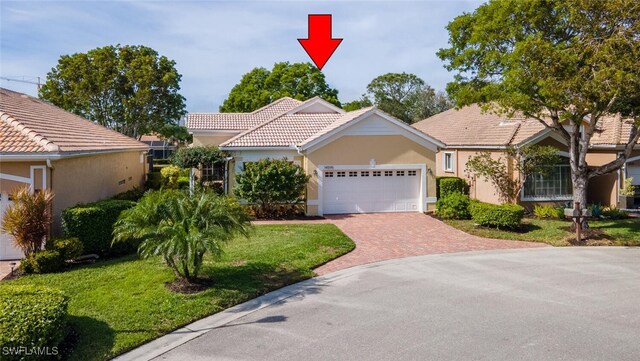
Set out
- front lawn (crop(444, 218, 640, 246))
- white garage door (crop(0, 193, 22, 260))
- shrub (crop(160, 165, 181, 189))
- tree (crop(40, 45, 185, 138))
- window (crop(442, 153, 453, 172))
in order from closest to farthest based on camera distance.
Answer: white garage door (crop(0, 193, 22, 260)) < front lawn (crop(444, 218, 640, 246)) < window (crop(442, 153, 453, 172)) < shrub (crop(160, 165, 181, 189)) < tree (crop(40, 45, 185, 138))

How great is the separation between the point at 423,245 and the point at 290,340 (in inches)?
335

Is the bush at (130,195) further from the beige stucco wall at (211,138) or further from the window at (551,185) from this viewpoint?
the window at (551,185)

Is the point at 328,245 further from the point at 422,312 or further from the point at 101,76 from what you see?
the point at 101,76

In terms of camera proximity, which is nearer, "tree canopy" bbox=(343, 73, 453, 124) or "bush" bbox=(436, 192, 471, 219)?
"bush" bbox=(436, 192, 471, 219)

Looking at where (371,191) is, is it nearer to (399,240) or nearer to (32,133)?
(399,240)

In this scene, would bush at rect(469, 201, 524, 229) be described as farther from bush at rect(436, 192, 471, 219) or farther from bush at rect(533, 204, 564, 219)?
bush at rect(533, 204, 564, 219)

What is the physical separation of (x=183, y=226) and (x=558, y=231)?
45.0 ft

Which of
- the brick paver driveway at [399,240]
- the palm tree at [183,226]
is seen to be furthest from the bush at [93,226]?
the brick paver driveway at [399,240]

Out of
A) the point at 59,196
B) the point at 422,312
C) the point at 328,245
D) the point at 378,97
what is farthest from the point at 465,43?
the point at 378,97

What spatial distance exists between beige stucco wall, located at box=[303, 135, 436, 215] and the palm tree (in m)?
10.3

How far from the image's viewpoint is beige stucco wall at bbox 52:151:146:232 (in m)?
13.9

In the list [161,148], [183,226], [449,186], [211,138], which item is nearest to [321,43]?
[183,226]

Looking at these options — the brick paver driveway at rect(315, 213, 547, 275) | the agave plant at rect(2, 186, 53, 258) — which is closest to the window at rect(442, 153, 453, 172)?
the brick paver driveway at rect(315, 213, 547, 275)

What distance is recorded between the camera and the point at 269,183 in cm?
1983
